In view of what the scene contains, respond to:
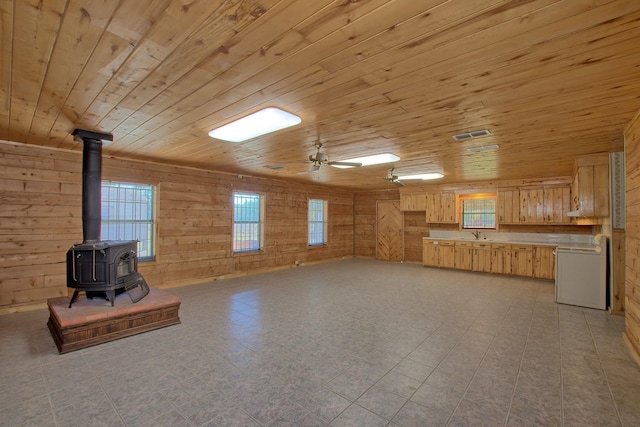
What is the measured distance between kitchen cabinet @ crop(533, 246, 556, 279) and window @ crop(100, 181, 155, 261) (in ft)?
27.7

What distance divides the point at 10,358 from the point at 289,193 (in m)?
6.20

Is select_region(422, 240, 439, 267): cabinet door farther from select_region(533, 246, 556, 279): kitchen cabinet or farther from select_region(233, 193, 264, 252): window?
select_region(233, 193, 264, 252): window

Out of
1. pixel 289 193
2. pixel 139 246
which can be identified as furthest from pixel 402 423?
pixel 289 193

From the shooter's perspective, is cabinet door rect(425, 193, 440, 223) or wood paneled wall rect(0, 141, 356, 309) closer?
wood paneled wall rect(0, 141, 356, 309)

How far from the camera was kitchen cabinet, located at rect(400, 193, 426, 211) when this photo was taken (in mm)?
9008

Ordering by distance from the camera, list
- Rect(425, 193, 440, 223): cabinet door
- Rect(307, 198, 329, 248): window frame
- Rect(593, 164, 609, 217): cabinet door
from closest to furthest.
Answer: Rect(593, 164, 609, 217): cabinet door
Rect(425, 193, 440, 223): cabinet door
Rect(307, 198, 329, 248): window frame

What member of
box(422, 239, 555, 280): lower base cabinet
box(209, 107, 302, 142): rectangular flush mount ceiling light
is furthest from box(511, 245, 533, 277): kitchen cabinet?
box(209, 107, 302, 142): rectangular flush mount ceiling light

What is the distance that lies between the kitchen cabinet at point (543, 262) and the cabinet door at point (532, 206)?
0.69 metres

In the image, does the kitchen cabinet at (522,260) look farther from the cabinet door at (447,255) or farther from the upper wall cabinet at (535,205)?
the cabinet door at (447,255)

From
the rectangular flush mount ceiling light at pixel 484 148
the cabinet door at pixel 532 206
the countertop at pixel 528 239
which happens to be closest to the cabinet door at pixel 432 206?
the countertop at pixel 528 239

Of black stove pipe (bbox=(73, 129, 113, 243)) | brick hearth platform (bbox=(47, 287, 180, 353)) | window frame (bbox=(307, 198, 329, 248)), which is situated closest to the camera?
brick hearth platform (bbox=(47, 287, 180, 353))

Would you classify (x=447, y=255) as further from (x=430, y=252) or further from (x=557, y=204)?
(x=557, y=204)

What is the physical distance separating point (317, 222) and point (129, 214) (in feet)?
17.5

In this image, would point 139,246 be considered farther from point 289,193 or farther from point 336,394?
point 336,394
